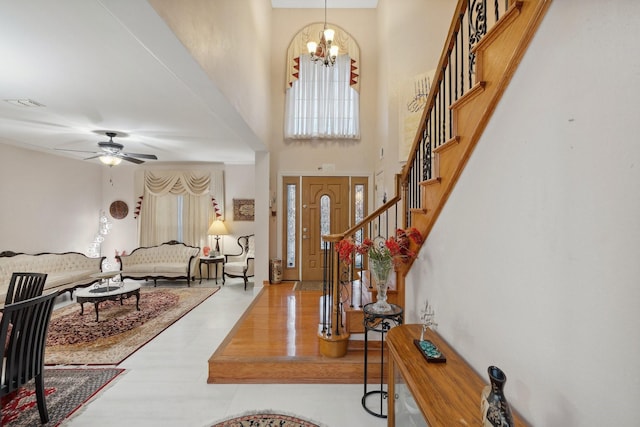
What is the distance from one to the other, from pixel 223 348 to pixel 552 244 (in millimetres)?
2805

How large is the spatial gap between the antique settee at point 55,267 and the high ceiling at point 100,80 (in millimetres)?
2036

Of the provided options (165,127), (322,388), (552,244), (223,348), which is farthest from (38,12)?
(322,388)

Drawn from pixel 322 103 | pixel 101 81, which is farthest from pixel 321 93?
pixel 101 81

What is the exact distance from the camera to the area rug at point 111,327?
3039 millimetres

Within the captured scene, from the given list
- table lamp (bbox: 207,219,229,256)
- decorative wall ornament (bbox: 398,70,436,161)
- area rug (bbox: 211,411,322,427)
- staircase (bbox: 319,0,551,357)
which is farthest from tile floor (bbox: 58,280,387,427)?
table lamp (bbox: 207,219,229,256)

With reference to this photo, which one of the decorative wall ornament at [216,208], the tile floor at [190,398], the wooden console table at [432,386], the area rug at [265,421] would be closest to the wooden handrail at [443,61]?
the wooden console table at [432,386]

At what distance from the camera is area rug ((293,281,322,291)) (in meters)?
4.95

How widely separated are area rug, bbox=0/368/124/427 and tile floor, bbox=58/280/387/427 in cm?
12

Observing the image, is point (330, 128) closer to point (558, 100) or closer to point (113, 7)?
point (113, 7)

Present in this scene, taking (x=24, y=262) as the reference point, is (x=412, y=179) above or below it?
above

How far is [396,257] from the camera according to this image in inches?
88.7

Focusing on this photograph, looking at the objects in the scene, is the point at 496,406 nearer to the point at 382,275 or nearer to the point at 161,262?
the point at 382,275

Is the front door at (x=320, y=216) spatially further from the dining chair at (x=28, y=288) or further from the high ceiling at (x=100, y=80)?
the dining chair at (x=28, y=288)

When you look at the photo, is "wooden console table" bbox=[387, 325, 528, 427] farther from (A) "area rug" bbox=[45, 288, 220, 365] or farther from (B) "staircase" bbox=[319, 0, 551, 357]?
(A) "area rug" bbox=[45, 288, 220, 365]
